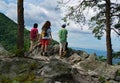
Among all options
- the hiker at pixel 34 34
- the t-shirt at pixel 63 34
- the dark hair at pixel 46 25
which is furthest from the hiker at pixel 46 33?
the hiker at pixel 34 34

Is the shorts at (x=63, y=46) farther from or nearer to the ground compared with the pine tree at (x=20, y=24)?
nearer to the ground

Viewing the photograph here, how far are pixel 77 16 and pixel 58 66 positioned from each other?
1725 cm

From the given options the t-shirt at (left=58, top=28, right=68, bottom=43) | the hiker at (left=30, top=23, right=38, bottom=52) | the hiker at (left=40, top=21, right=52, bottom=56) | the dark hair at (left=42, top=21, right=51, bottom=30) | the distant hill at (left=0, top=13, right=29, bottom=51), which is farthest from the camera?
the distant hill at (left=0, top=13, right=29, bottom=51)

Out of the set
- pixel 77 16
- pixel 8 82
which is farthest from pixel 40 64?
pixel 77 16

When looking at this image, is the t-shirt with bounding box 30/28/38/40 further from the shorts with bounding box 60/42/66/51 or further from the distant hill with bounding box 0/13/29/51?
the distant hill with bounding box 0/13/29/51

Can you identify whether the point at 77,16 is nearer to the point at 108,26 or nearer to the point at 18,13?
the point at 108,26

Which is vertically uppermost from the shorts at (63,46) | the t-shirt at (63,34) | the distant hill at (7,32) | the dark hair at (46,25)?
the distant hill at (7,32)

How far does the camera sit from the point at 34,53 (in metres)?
24.3

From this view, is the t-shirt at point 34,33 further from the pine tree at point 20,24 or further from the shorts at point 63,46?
the pine tree at point 20,24

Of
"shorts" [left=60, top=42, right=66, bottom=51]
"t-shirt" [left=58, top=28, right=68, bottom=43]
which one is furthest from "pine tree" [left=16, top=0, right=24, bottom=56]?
"shorts" [left=60, top=42, right=66, bottom=51]

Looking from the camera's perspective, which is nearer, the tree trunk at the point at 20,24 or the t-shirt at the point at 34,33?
the tree trunk at the point at 20,24

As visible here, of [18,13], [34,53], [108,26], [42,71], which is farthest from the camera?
[108,26]

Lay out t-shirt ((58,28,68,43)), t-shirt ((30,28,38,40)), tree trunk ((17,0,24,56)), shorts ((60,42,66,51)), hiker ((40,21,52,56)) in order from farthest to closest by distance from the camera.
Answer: shorts ((60,42,66,51)) → t-shirt ((30,28,38,40)) → t-shirt ((58,28,68,43)) → hiker ((40,21,52,56)) → tree trunk ((17,0,24,56))

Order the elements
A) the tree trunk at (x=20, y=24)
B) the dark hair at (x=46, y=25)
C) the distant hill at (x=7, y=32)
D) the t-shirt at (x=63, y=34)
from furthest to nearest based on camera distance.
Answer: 1. the distant hill at (x=7, y=32)
2. the t-shirt at (x=63, y=34)
3. the dark hair at (x=46, y=25)
4. the tree trunk at (x=20, y=24)
